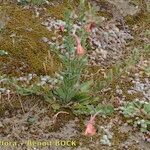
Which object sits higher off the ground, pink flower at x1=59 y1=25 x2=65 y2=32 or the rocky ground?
pink flower at x1=59 y1=25 x2=65 y2=32

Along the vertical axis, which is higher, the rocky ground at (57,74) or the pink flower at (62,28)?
the pink flower at (62,28)

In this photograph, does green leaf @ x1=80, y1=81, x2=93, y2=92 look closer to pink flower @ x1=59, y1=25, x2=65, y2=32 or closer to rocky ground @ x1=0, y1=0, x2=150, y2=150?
rocky ground @ x1=0, y1=0, x2=150, y2=150

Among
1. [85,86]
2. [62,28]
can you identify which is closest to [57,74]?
[85,86]

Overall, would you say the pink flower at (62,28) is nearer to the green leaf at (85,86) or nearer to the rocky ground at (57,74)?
the rocky ground at (57,74)

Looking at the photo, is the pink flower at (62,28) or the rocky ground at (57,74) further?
the pink flower at (62,28)

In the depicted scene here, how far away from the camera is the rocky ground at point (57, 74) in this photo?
153 inches

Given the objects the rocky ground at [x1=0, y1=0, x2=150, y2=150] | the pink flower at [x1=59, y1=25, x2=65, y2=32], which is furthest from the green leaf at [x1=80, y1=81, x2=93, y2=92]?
the pink flower at [x1=59, y1=25, x2=65, y2=32]

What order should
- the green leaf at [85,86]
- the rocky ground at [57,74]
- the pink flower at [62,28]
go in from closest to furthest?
the rocky ground at [57,74]
the green leaf at [85,86]
the pink flower at [62,28]

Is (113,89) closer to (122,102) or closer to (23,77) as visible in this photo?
(122,102)

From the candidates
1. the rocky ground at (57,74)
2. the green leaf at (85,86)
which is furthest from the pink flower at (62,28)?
the green leaf at (85,86)

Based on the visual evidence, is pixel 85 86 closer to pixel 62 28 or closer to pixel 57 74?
pixel 57 74

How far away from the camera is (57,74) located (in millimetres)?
4332

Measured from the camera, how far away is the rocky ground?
388 cm

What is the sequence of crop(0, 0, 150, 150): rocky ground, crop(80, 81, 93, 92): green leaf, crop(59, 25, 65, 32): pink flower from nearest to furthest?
crop(0, 0, 150, 150): rocky ground < crop(80, 81, 93, 92): green leaf < crop(59, 25, 65, 32): pink flower
